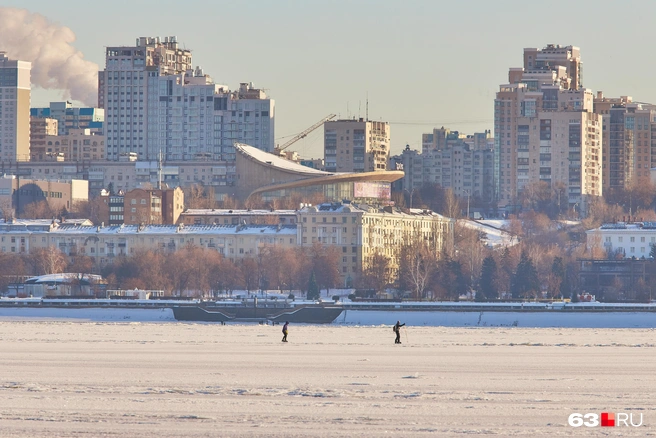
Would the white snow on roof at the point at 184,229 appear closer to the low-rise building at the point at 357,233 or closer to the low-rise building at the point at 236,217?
the low-rise building at the point at 357,233

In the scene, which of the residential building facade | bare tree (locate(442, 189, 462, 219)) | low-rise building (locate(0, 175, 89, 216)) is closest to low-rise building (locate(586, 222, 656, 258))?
bare tree (locate(442, 189, 462, 219))

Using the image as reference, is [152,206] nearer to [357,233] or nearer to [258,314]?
[357,233]

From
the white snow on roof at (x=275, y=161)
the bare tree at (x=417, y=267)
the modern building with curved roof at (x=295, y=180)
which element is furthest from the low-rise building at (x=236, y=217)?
the bare tree at (x=417, y=267)

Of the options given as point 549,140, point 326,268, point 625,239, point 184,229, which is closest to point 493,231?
point 625,239

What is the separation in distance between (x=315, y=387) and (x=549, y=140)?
158706 millimetres

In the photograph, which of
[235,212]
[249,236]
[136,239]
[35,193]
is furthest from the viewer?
[35,193]

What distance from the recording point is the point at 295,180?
596 feet

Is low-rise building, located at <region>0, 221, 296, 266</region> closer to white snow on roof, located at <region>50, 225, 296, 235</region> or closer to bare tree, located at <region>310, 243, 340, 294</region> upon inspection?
white snow on roof, located at <region>50, 225, 296, 235</region>

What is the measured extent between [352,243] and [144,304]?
41698mm

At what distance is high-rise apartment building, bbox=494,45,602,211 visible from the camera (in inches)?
7574

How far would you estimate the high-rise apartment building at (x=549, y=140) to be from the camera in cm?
19238

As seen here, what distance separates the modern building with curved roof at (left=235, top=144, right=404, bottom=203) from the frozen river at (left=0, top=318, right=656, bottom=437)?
116391mm

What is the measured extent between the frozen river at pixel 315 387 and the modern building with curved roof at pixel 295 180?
11639 cm

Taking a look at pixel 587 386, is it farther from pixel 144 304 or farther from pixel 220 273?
pixel 220 273
